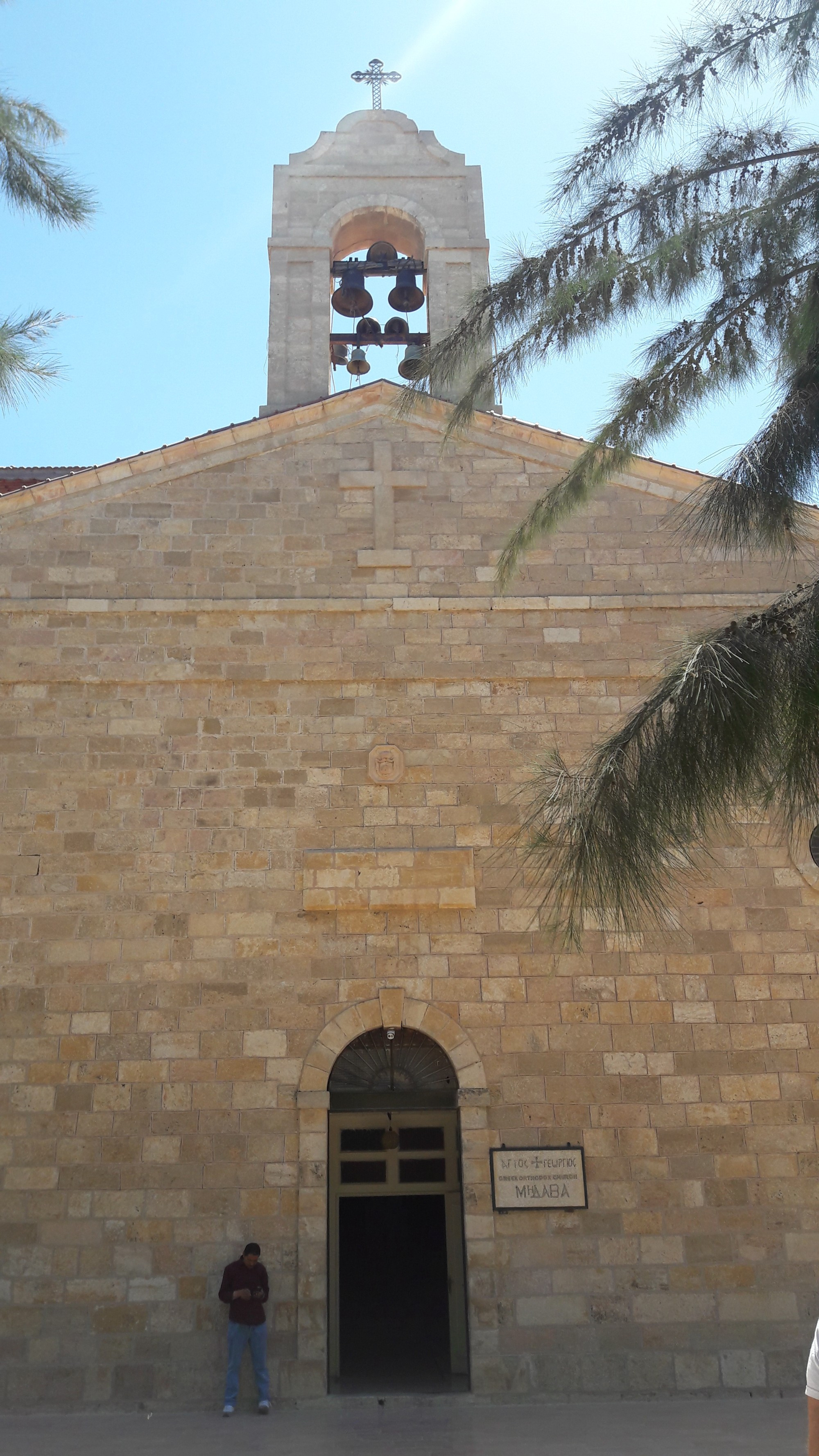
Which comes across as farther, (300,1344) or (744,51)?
(300,1344)

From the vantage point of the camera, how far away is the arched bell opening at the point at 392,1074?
28.9 ft

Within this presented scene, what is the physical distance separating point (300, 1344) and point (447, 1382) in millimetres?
1118

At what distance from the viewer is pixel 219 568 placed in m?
9.84

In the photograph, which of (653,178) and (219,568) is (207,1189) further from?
(653,178)

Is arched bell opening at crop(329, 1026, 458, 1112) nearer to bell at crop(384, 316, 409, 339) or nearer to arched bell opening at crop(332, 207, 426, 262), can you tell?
bell at crop(384, 316, 409, 339)

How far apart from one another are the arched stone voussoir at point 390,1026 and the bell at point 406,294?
689 cm

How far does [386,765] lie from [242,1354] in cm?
412

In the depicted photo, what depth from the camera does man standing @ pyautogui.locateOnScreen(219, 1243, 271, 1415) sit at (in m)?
7.74

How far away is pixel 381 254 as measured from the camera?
12148 millimetres

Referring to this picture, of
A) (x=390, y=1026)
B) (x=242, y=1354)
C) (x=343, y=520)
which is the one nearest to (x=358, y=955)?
(x=390, y=1026)

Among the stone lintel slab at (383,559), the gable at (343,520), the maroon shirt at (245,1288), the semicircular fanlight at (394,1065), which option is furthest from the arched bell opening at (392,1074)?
the stone lintel slab at (383,559)

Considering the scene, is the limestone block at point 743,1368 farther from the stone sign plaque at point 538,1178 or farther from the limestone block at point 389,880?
the limestone block at point 389,880

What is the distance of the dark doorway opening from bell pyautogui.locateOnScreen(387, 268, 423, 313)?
8.32 metres

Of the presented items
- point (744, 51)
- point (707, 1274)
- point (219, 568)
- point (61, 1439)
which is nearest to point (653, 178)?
point (744, 51)
